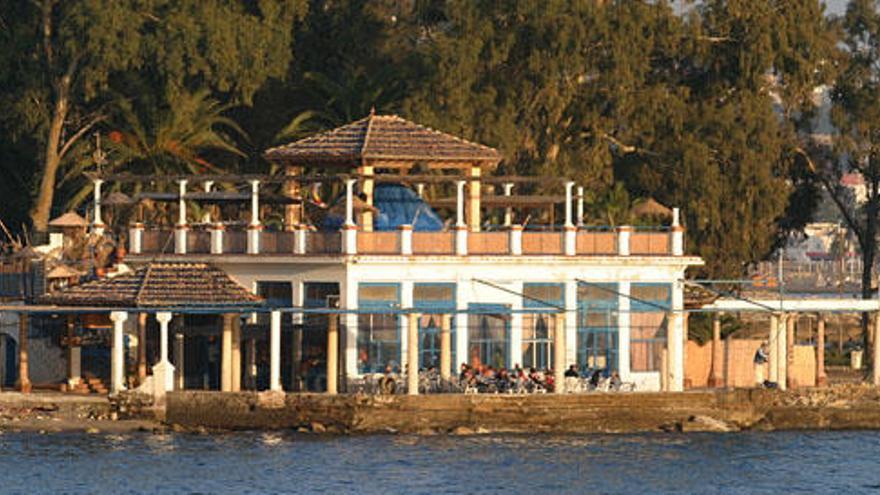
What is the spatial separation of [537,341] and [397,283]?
206 inches

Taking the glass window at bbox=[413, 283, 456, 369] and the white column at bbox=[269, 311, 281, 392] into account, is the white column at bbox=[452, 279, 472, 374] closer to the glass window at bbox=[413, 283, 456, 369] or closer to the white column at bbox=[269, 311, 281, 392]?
the glass window at bbox=[413, 283, 456, 369]

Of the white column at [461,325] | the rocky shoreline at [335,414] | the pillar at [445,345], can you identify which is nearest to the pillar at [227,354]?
the rocky shoreline at [335,414]

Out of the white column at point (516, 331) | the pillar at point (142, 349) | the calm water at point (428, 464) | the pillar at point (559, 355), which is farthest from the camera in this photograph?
the white column at point (516, 331)

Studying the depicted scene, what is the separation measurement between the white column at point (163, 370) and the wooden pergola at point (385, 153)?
7.47 meters

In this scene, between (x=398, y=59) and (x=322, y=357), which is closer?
(x=322, y=357)

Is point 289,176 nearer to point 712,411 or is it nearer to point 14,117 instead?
point 712,411

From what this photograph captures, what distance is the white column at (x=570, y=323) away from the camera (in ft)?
286

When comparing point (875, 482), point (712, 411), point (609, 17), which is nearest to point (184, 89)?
point (609, 17)

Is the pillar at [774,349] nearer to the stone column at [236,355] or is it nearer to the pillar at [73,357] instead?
the stone column at [236,355]

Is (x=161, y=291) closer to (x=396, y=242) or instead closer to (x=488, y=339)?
(x=396, y=242)

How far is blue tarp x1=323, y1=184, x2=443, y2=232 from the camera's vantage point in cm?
8781

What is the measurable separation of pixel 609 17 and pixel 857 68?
48.5ft

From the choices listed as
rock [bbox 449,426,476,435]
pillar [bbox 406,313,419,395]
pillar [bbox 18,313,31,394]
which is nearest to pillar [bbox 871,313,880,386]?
rock [bbox 449,426,476,435]

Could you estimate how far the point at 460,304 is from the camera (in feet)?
283
